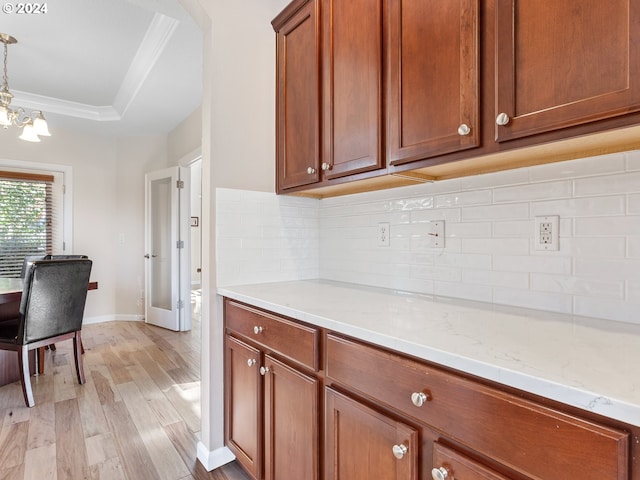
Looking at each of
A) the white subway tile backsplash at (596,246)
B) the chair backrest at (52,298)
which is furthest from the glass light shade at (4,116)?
the white subway tile backsplash at (596,246)

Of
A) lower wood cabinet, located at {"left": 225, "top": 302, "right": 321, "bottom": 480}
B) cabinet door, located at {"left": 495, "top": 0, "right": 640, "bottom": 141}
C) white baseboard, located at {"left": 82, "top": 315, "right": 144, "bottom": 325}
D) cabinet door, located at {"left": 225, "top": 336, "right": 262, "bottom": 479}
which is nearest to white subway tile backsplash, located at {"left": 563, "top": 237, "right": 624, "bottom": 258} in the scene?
cabinet door, located at {"left": 495, "top": 0, "right": 640, "bottom": 141}

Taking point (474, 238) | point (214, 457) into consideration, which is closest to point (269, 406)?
point (214, 457)

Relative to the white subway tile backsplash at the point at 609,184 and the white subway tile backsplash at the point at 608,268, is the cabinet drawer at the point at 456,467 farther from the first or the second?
the white subway tile backsplash at the point at 609,184

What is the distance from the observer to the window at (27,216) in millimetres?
3807

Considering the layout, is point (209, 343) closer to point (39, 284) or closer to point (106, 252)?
point (39, 284)

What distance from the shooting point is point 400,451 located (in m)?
0.78

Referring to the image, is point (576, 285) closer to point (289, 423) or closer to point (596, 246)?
point (596, 246)

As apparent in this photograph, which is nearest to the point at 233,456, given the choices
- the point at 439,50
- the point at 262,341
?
the point at 262,341

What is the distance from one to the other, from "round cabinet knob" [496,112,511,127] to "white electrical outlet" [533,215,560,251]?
1.24 feet

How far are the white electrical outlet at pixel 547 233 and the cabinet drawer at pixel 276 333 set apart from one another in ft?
2.51

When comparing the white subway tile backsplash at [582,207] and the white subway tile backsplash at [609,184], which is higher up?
the white subway tile backsplash at [609,184]

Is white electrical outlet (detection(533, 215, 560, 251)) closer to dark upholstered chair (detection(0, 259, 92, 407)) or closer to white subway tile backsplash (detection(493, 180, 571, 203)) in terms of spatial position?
white subway tile backsplash (detection(493, 180, 571, 203))

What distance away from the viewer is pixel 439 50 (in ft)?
3.34

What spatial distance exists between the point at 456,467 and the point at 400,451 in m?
0.14
